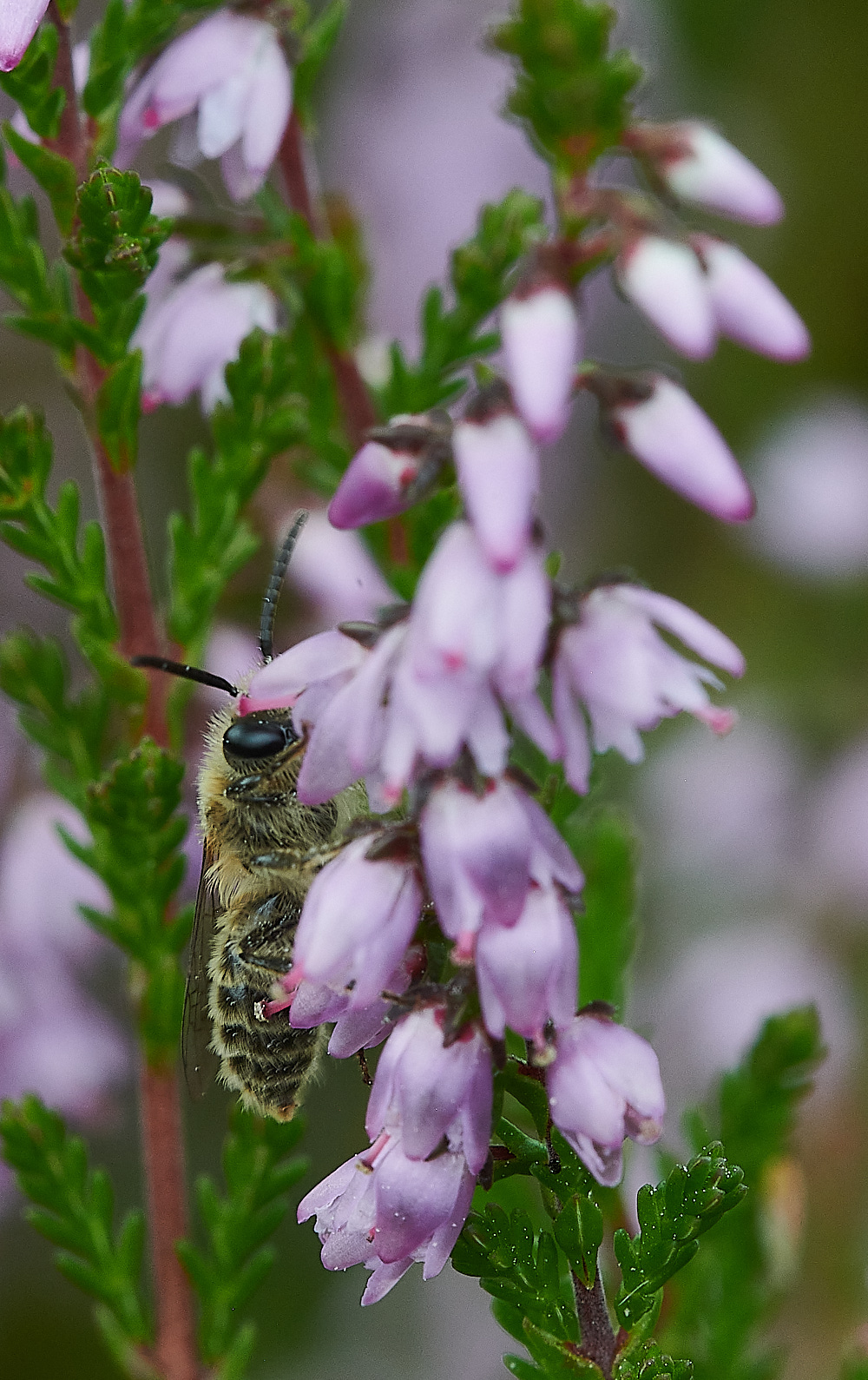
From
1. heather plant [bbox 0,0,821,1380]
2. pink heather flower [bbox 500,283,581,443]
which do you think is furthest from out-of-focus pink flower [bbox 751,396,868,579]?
pink heather flower [bbox 500,283,581,443]

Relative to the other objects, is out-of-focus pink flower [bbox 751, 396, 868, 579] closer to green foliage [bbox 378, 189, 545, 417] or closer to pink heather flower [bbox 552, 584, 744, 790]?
green foliage [bbox 378, 189, 545, 417]

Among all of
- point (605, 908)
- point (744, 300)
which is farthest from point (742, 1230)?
point (744, 300)

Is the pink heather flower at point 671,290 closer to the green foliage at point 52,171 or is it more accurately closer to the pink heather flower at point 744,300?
the pink heather flower at point 744,300

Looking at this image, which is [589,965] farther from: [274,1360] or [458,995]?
[274,1360]

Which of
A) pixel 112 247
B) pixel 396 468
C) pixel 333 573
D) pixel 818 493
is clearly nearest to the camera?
pixel 396 468

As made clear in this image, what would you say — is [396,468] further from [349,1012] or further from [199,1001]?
[199,1001]

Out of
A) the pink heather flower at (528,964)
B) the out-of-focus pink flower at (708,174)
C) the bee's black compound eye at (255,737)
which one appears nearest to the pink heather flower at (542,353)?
the out-of-focus pink flower at (708,174)
